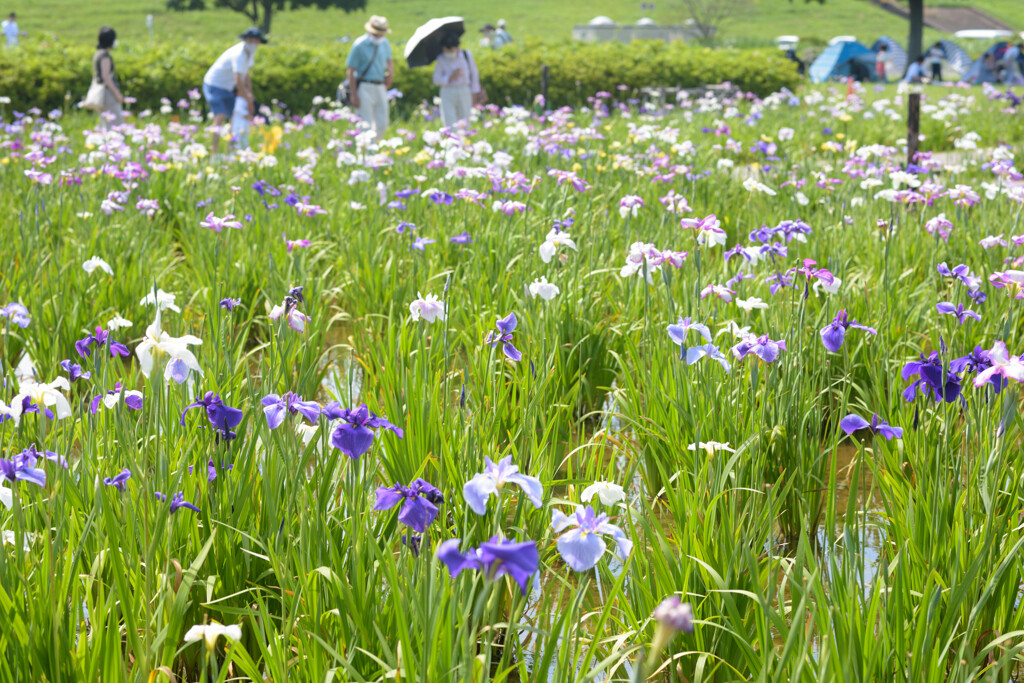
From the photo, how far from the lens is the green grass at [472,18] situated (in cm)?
4519

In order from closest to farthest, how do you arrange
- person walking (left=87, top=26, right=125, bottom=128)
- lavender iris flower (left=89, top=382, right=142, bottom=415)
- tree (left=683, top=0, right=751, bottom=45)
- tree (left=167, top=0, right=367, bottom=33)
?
lavender iris flower (left=89, top=382, right=142, bottom=415) < person walking (left=87, top=26, right=125, bottom=128) < tree (left=167, top=0, right=367, bottom=33) < tree (left=683, top=0, right=751, bottom=45)

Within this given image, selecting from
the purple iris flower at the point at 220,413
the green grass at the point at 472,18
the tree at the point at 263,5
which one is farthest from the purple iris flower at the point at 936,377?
the tree at the point at 263,5

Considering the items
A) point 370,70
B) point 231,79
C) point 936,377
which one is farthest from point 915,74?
point 936,377

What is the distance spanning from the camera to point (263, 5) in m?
44.4

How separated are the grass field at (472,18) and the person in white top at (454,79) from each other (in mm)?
33734

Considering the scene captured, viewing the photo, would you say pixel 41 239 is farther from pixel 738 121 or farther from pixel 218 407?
pixel 738 121

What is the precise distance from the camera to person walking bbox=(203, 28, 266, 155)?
8.91 meters

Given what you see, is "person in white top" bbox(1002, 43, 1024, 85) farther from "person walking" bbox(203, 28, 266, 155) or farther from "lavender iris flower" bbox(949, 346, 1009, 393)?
"lavender iris flower" bbox(949, 346, 1009, 393)

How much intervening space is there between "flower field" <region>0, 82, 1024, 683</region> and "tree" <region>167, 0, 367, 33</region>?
4291 centimetres

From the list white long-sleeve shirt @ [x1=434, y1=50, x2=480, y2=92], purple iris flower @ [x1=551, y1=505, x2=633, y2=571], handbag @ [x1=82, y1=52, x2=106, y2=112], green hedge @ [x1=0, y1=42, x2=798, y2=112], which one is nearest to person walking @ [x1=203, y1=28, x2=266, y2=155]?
handbag @ [x1=82, y1=52, x2=106, y2=112]

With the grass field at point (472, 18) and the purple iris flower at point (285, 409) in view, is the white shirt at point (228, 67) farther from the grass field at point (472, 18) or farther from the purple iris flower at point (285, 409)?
the grass field at point (472, 18)

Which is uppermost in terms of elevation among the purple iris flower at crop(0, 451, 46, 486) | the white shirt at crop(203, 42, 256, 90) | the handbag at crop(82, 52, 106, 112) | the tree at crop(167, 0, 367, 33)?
the tree at crop(167, 0, 367, 33)

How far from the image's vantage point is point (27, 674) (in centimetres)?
145

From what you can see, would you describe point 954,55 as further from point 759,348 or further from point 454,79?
point 759,348
